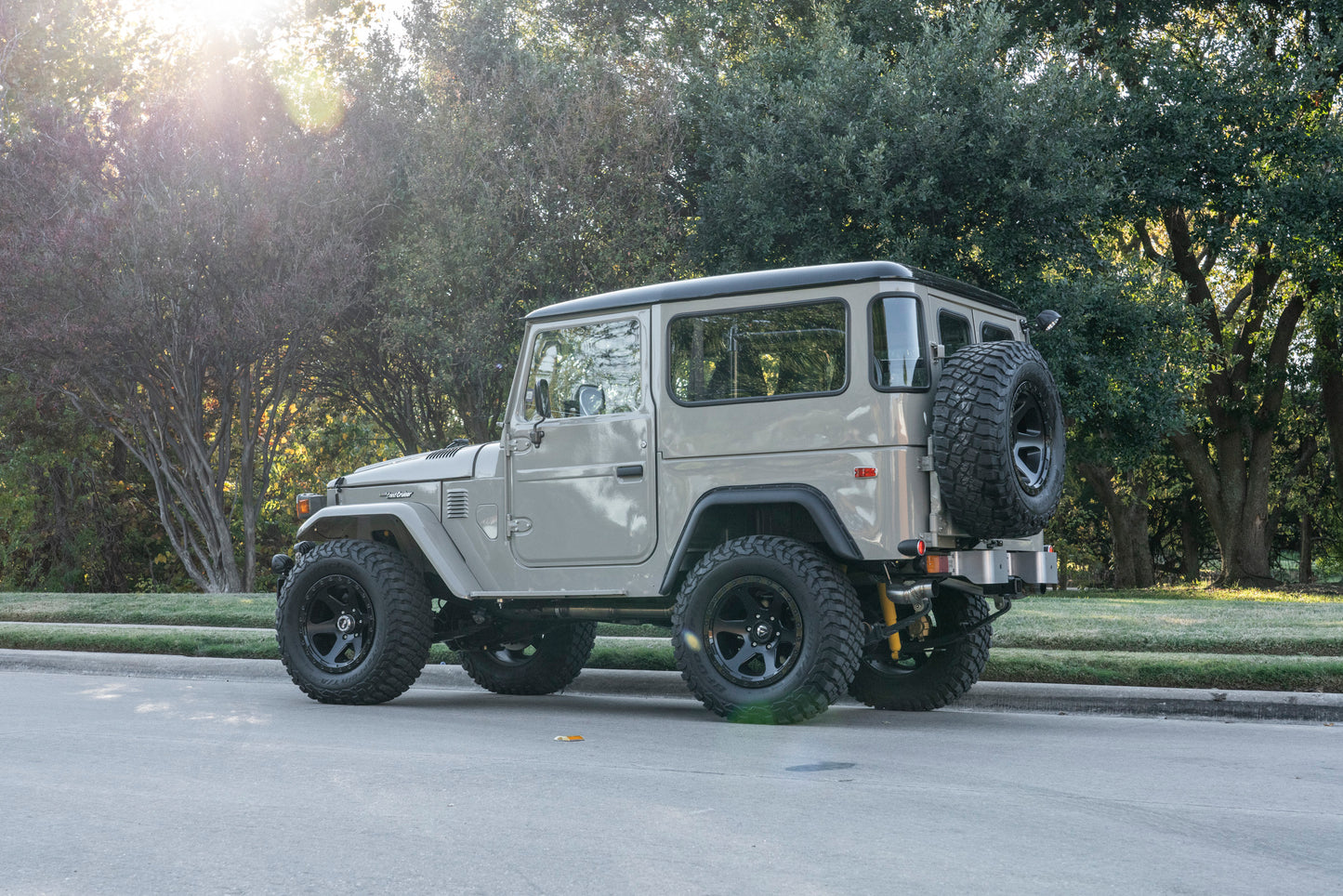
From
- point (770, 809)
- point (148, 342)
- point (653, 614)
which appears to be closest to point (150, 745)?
point (653, 614)

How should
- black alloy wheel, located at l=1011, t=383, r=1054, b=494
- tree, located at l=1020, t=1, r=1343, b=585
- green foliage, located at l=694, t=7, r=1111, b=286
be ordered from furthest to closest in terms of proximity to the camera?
tree, located at l=1020, t=1, r=1343, b=585, green foliage, located at l=694, t=7, r=1111, b=286, black alloy wheel, located at l=1011, t=383, r=1054, b=494

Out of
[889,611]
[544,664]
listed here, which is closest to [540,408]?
[544,664]

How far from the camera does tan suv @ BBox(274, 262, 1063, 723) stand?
7520mm

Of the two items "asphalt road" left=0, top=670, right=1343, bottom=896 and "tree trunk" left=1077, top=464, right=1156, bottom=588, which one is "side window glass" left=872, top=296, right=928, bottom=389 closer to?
"asphalt road" left=0, top=670, right=1343, bottom=896

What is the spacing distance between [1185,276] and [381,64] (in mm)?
15347

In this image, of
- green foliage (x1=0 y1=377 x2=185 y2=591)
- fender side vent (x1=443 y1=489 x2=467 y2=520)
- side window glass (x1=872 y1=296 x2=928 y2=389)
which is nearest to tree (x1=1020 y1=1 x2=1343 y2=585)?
side window glass (x1=872 y1=296 x2=928 y2=389)

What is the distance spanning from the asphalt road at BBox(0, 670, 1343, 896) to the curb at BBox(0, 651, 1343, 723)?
0.26 metres

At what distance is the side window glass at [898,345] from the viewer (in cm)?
761

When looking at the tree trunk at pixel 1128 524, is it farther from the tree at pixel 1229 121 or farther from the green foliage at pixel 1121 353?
the green foliage at pixel 1121 353

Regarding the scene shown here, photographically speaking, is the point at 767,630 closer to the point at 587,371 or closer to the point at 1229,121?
the point at 587,371

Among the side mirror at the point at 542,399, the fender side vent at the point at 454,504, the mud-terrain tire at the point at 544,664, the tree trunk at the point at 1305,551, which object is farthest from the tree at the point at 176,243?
the tree trunk at the point at 1305,551

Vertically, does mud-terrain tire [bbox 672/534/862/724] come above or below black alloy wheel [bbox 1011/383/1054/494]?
below

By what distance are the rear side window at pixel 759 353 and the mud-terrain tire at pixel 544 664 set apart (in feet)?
8.39

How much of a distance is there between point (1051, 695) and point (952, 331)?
8.66 feet
